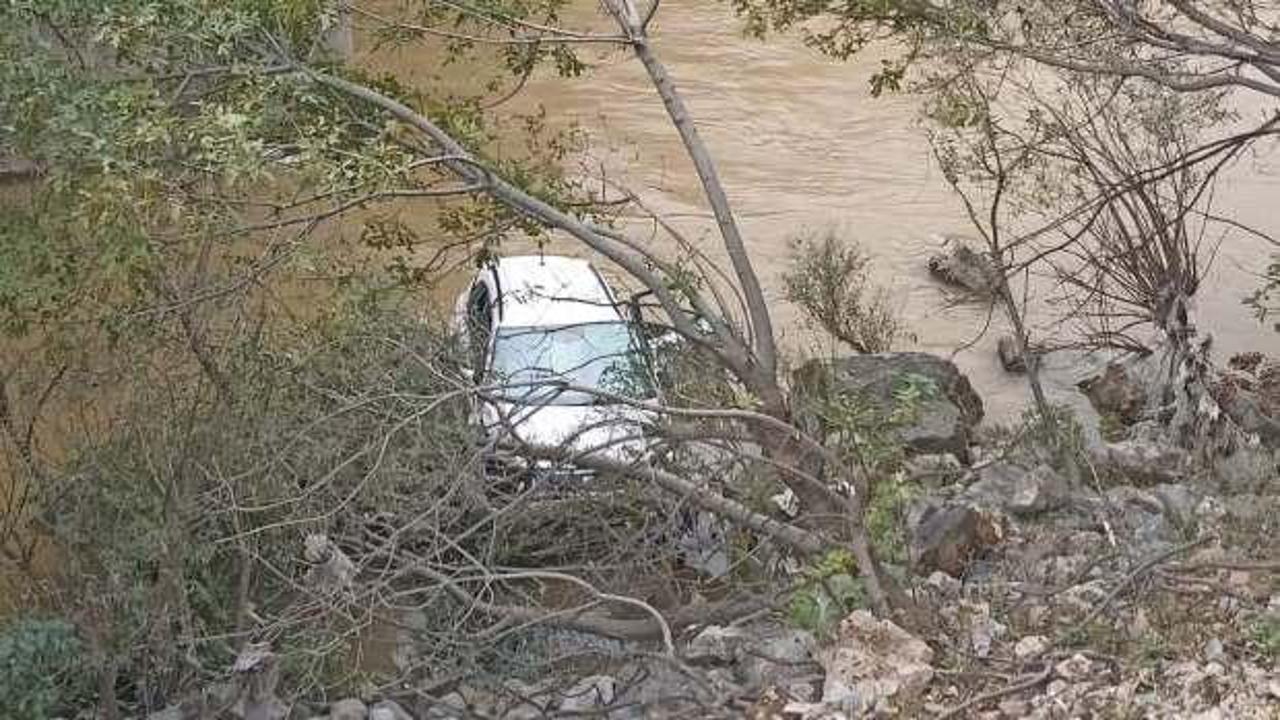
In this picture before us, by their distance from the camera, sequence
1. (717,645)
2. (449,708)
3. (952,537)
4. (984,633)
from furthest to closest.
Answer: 1. (952,537)
2. (449,708)
3. (717,645)
4. (984,633)

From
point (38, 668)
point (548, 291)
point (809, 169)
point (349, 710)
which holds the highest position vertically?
point (548, 291)

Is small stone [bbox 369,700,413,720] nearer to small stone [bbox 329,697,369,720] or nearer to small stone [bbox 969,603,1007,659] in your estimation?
small stone [bbox 329,697,369,720]

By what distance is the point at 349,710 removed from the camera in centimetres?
826

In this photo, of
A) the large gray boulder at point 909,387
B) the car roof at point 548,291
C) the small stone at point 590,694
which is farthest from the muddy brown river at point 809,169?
the small stone at point 590,694

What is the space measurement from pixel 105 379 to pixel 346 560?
2340 millimetres

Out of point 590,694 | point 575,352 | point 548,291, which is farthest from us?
point 548,291

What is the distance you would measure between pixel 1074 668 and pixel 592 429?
270 centimetres

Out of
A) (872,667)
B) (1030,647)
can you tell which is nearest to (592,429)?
(872,667)

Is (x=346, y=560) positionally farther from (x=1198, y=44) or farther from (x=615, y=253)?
(x=1198, y=44)

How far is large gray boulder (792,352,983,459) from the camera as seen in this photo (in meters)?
9.12

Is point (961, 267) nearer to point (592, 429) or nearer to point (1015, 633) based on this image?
point (592, 429)

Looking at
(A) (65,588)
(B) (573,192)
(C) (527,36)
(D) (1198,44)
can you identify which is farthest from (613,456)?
(D) (1198,44)

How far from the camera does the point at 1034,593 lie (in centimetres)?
719

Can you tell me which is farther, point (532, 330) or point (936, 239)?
point (936, 239)
